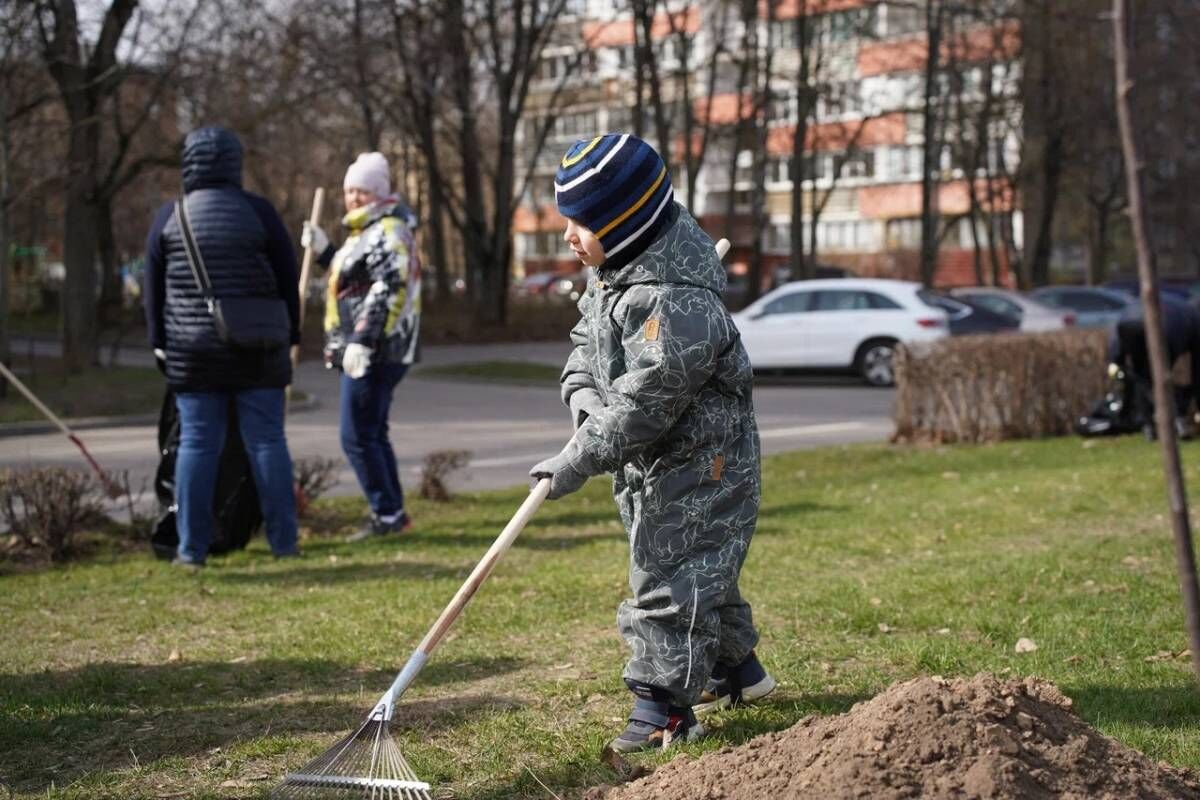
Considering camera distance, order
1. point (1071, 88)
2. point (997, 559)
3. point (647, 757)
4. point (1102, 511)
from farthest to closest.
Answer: point (1071, 88) → point (1102, 511) → point (997, 559) → point (647, 757)

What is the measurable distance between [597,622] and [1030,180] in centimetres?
4056

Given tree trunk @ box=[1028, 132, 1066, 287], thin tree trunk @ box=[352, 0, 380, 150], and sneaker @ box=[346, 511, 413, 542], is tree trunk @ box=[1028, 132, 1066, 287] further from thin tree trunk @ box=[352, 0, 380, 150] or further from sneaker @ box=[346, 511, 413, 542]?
sneaker @ box=[346, 511, 413, 542]

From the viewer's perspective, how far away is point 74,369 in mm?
21828

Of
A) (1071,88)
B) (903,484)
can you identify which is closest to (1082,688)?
(903,484)

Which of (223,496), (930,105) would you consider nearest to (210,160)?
(223,496)

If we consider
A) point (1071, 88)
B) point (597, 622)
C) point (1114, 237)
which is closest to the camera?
point (597, 622)

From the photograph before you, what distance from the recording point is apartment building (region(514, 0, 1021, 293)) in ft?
128

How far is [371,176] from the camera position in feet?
26.6

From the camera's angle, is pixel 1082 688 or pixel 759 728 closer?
pixel 759 728

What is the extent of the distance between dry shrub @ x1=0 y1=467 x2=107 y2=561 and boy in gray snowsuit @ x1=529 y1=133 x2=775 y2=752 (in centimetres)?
450

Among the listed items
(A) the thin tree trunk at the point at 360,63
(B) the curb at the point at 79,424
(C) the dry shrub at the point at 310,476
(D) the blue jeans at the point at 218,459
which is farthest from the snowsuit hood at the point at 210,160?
(A) the thin tree trunk at the point at 360,63

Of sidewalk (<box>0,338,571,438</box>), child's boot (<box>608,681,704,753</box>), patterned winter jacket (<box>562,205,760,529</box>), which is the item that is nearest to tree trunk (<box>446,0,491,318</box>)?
sidewalk (<box>0,338,571,438</box>)

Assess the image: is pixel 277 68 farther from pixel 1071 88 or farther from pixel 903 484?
pixel 1071 88

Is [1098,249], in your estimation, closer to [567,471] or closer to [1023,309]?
[1023,309]
